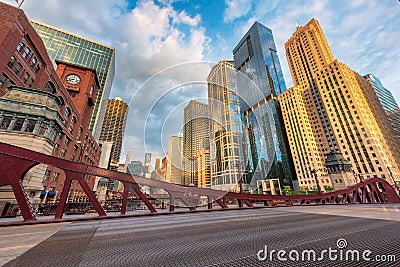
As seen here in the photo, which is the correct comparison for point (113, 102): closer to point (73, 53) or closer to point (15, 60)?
point (73, 53)

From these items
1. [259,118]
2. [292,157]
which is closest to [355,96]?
[292,157]

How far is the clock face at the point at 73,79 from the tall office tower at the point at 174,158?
52.0m

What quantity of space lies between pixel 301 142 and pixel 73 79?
302 ft

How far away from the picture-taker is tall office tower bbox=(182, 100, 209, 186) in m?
5.17

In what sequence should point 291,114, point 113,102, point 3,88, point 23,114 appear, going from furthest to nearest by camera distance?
point 113,102, point 291,114, point 3,88, point 23,114

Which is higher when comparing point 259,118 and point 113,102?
point 113,102

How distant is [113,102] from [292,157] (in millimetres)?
102215

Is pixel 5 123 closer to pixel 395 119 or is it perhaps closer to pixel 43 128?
pixel 43 128

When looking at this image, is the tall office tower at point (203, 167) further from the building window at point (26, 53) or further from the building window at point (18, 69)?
the building window at point (26, 53)

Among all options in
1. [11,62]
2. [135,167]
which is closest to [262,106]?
[135,167]

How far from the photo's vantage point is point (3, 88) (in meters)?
20.4

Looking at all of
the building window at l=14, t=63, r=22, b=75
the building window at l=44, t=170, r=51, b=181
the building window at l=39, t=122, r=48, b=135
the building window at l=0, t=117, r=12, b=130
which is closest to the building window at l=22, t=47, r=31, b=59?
the building window at l=14, t=63, r=22, b=75

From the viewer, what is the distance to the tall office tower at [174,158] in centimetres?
487

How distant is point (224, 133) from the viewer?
19.5 ft
